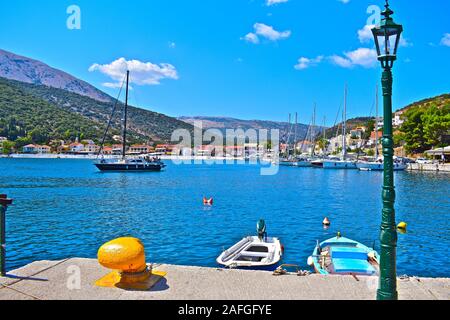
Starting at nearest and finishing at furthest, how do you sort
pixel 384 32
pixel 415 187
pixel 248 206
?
pixel 384 32
pixel 248 206
pixel 415 187

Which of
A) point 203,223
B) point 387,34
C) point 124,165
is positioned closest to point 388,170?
point 387,34

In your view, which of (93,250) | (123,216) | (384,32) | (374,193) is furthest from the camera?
(374,193)

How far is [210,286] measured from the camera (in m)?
9.09

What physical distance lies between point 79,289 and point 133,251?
1.43 metres

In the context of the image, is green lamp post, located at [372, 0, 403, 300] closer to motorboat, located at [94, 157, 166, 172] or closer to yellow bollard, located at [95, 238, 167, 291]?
yellow bollard, located at [95, 238, 167, 291]

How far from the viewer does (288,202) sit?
4278 centimetres

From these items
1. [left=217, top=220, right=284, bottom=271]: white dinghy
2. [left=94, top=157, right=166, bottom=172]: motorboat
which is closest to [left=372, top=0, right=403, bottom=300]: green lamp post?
[left=217, top=220, right=284, bottom=271]: white dinghy

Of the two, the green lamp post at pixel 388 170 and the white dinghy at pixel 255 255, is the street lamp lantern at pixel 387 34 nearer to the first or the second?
the green lamp post at pixel 388 170

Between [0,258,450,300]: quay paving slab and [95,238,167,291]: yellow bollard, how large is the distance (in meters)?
0.27

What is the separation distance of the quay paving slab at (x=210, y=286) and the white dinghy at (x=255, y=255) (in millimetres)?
3849

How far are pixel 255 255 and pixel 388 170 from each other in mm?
9379

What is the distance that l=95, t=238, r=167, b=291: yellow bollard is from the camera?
29.2 ft
